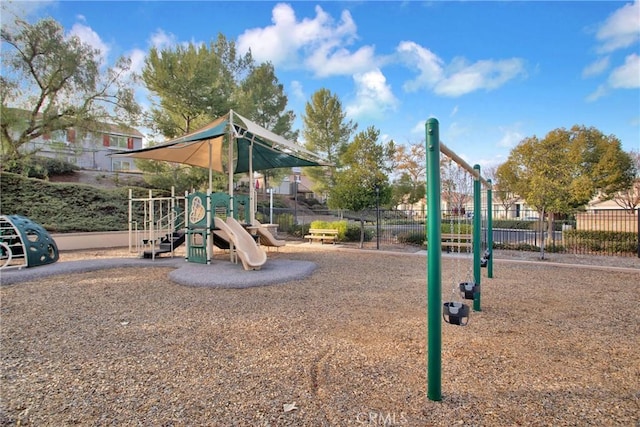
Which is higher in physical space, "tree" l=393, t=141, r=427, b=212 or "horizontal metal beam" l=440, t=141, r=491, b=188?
"tree" l=393, t=141, r=427, b=212

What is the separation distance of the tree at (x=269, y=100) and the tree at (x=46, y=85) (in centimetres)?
853

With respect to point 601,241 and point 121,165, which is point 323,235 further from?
point 121,165

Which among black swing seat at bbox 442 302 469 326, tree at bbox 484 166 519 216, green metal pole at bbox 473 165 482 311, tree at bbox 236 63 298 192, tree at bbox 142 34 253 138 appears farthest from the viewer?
tree at bbox 484 166 519 216

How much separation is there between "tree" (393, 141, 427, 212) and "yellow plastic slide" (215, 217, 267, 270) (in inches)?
699

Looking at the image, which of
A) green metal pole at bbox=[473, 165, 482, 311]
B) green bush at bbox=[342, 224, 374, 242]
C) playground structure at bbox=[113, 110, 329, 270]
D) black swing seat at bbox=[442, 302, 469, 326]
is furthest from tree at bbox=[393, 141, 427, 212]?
black swing seat at bbox=[442, 302, 469, 326]

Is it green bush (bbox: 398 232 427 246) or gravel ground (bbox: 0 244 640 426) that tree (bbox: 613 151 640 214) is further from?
gravel ground (bbox: 0 244 640 426)

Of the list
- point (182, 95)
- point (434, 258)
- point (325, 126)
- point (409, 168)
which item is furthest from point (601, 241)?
point (325, 126)

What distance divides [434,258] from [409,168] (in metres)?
23.9

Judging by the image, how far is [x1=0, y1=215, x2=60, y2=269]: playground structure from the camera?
6.78m

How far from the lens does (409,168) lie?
81.8ft

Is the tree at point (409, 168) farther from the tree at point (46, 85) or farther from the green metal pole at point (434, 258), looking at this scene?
the green metal pole at point (434, 258)

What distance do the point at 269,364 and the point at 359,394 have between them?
805mm

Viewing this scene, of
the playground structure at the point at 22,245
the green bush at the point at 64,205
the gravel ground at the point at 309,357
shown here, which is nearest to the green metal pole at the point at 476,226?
the gravel ground at the point at 309,357

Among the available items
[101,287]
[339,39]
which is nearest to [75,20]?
[339,39]
